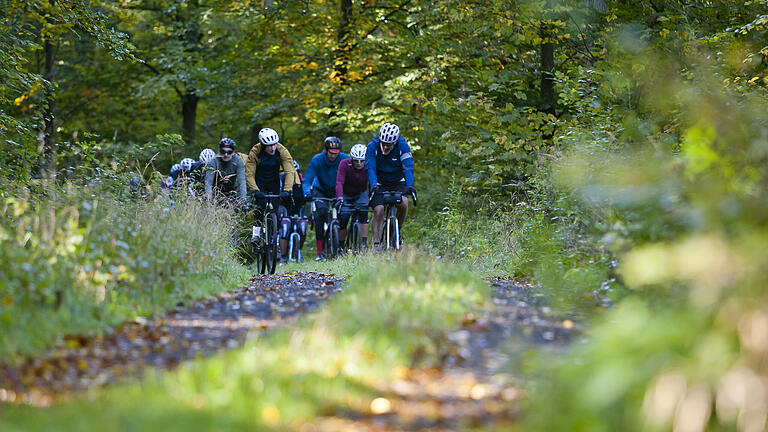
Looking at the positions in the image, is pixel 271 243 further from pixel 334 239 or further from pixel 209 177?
pixel 334 239

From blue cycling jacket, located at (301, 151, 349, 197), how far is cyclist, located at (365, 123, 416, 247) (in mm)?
2551

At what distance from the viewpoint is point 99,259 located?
728 centimetres

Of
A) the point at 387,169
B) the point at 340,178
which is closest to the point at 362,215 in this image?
the point at 340,178

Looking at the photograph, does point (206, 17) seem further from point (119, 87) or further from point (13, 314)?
point (13, 314)

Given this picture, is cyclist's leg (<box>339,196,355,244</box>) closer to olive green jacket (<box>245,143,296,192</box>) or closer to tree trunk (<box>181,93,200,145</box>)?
olive green jacket (<box>245,143,296,192</box>)

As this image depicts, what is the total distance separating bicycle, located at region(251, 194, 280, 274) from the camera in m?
13.9

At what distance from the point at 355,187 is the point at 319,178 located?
3.22ft

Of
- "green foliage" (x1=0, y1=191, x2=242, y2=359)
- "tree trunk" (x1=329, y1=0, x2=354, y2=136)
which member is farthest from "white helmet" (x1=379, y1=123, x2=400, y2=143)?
"tree trunk" (x1=329, y1=0, x2=354, y2=136)

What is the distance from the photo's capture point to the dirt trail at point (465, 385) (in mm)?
4359

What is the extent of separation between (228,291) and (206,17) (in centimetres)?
1765

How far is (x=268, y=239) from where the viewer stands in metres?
14.0

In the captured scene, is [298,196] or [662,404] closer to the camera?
[662,404]

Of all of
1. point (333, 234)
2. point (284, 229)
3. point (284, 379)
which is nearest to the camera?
point (284, 379)

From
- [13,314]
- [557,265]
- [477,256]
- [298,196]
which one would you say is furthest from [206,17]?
[13,314]
